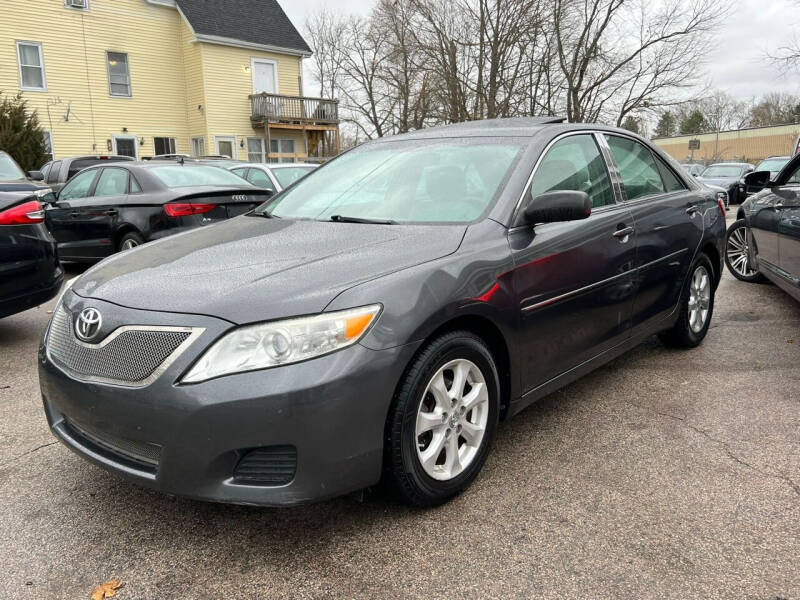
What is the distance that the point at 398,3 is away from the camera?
2625 centimetres

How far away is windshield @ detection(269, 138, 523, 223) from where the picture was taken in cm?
321

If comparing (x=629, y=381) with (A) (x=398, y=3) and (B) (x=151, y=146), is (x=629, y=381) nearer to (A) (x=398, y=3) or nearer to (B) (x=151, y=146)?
(B) (x=151, y=146)

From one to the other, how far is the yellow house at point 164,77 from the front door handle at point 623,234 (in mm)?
21707

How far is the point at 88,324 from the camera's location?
A: 2510 mm

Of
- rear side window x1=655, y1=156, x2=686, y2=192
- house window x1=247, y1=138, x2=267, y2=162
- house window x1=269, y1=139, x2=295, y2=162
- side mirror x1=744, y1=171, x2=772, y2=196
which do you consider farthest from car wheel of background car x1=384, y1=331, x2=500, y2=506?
house window x1=269, y1=139, x2=295, y2=162

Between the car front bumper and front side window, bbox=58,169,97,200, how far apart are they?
7.19 m

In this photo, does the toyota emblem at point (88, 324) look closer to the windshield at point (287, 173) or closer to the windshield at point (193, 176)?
the windshield at point (193, 176)

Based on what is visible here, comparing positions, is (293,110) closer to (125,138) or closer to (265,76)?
(265,76)

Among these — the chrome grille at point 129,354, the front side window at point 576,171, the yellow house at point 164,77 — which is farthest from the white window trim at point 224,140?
the chrome grille at point 129,354

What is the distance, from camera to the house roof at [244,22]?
A: 2345 centimetres

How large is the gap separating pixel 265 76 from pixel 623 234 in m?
24.3

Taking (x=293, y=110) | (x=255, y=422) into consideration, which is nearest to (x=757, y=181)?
(x=255, y=422)

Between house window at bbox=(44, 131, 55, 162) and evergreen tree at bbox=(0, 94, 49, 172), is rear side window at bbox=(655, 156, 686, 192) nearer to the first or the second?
evergreen tree at bbox=(0, 94, 49, 172)

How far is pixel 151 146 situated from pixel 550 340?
22.9 meters
